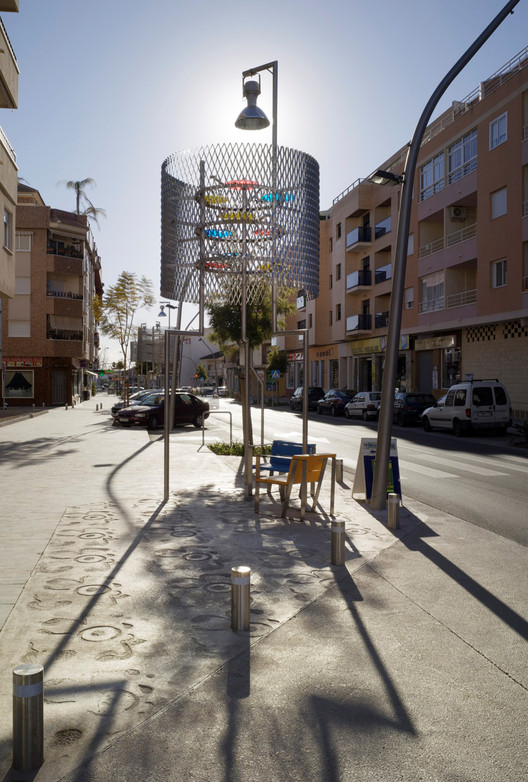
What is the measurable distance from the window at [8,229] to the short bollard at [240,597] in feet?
66.5

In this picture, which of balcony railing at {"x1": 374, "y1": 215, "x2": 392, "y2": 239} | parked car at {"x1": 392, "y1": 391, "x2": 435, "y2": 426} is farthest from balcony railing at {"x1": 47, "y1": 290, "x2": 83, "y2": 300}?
parked car at {"x1": 392, "y1": 391, "x2": 435, "y2": 426}

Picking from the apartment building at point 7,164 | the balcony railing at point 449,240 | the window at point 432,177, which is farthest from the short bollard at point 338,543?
the window at point 432,177

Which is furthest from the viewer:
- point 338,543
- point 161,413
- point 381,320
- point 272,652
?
point 381,320

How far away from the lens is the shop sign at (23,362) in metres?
43.7

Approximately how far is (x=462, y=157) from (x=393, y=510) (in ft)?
85.6

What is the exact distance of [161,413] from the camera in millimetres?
25891

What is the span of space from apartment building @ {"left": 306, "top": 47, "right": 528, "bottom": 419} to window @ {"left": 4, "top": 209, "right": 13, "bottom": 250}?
12349mm

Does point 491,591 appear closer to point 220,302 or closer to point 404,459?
point 404,459

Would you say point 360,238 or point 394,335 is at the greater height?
point 360,238

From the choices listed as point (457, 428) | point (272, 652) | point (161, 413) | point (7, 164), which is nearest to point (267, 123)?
point (272, 652)

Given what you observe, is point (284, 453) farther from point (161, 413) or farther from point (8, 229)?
point (8, 229)

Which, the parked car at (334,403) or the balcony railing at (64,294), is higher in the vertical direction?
the balcony railing at (64,294)

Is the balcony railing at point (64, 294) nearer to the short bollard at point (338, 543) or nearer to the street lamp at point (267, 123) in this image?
the street lamp at point (267, 123)

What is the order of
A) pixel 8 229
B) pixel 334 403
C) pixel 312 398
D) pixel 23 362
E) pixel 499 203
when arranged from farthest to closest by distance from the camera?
1. pixel 23 362
2. pixel 312 398
3. pixel 334 403
4. pixel 499 203
5. pixel 8 229
